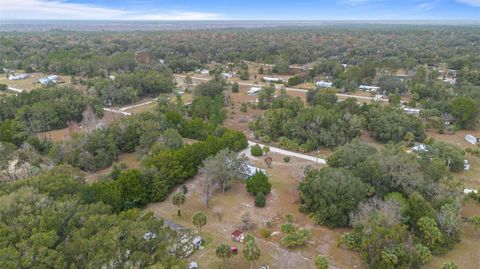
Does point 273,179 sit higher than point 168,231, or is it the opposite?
point 168,231

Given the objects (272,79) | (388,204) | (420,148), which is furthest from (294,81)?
(388,204)

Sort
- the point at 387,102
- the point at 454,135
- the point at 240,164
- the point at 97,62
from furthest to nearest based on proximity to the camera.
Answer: the point at 97,62 → the point at 387,102 → the point at 454,135 → the point at 240,164

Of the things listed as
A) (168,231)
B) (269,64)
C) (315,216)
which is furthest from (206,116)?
(269,64)

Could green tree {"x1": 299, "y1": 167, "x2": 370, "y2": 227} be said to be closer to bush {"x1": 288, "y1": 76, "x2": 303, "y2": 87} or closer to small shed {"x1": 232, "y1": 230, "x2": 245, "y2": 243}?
small shed {"x1": 232, "y1": 230, "x2": 245, "y2": 243}

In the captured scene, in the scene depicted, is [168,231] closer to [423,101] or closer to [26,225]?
[26,225]

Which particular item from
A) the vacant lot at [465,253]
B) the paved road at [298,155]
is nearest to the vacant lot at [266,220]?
the paved road at [298,155]

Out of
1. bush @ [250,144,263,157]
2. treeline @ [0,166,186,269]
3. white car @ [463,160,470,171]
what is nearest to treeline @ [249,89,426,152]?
bush @ [250,144,263,157]

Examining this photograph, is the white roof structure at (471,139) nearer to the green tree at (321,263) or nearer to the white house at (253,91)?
the green tree at (321,263)
